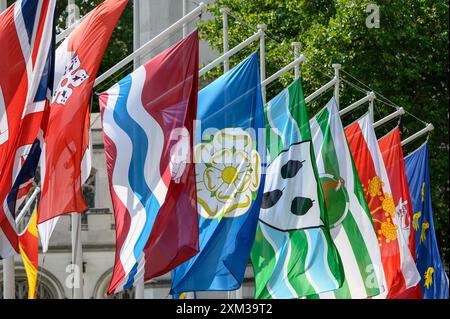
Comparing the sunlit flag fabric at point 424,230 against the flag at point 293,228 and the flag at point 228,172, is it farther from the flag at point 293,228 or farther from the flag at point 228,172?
the flag at point 228,172

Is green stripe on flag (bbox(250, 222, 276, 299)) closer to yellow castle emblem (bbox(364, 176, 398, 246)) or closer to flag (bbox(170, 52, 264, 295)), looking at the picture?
flag (bbox(170, 52, 264, 295))

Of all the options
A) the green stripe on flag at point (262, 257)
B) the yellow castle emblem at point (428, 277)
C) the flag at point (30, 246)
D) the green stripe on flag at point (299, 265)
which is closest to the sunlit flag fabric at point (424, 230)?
the yellow castle emblem at point (428, 277)

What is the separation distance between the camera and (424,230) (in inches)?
1282

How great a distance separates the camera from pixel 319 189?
81.7 ft

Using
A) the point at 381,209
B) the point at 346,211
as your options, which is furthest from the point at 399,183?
the point at 346,211

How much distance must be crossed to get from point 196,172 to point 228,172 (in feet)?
1.64

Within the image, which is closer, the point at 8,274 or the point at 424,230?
the point at 8,274

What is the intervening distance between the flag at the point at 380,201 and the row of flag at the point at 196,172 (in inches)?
1.0

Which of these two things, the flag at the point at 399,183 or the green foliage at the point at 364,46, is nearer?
the flag at the point at 399,183

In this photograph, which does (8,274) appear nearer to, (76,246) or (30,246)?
(76,246)

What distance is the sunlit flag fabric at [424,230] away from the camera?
32.4 meters

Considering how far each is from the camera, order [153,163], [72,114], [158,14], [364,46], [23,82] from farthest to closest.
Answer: [158,14], [364,46], [153,163], [72,114], [23,82]

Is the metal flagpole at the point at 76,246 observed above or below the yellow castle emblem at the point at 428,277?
below
